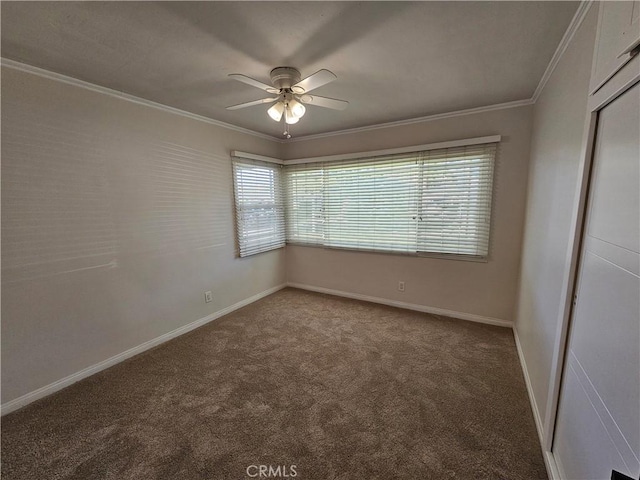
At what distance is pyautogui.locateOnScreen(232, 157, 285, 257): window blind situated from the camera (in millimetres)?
3396

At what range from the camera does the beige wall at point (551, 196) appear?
4.32 feet

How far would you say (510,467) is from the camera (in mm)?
1379

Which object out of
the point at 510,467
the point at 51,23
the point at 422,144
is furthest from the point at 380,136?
the point at 510,467

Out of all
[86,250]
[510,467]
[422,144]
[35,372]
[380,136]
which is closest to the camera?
[510,467]

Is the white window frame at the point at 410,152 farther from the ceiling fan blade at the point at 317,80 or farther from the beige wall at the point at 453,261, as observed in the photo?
the ceiling fan blade at the point at 317,80

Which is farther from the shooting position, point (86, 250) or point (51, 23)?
point (86, 250)

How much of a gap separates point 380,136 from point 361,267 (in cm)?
174

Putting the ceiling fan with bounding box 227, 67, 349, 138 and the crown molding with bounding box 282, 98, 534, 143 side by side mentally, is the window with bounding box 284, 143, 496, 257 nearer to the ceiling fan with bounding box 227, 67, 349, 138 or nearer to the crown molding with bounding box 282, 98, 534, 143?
the crown molding with bounding box 282, 98, 534, 143

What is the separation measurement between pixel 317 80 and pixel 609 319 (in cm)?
177

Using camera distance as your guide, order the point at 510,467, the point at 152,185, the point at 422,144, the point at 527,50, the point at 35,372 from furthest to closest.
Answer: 1. the point at 422,144
2. the point at 152,185
3. the point at 35,372
4. the point at 527,50
5. the point at 510,467

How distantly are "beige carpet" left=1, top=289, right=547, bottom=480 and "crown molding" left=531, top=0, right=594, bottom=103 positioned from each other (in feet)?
7.48

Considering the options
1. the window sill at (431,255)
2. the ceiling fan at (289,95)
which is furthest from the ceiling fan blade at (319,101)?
the window sill at (431,255)

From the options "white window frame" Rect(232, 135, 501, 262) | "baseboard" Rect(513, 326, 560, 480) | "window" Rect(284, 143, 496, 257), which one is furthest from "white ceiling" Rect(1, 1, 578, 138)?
"baseboard" Rect(513, 326, 560, 480)

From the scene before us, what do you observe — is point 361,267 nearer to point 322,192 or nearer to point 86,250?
point 322,192
